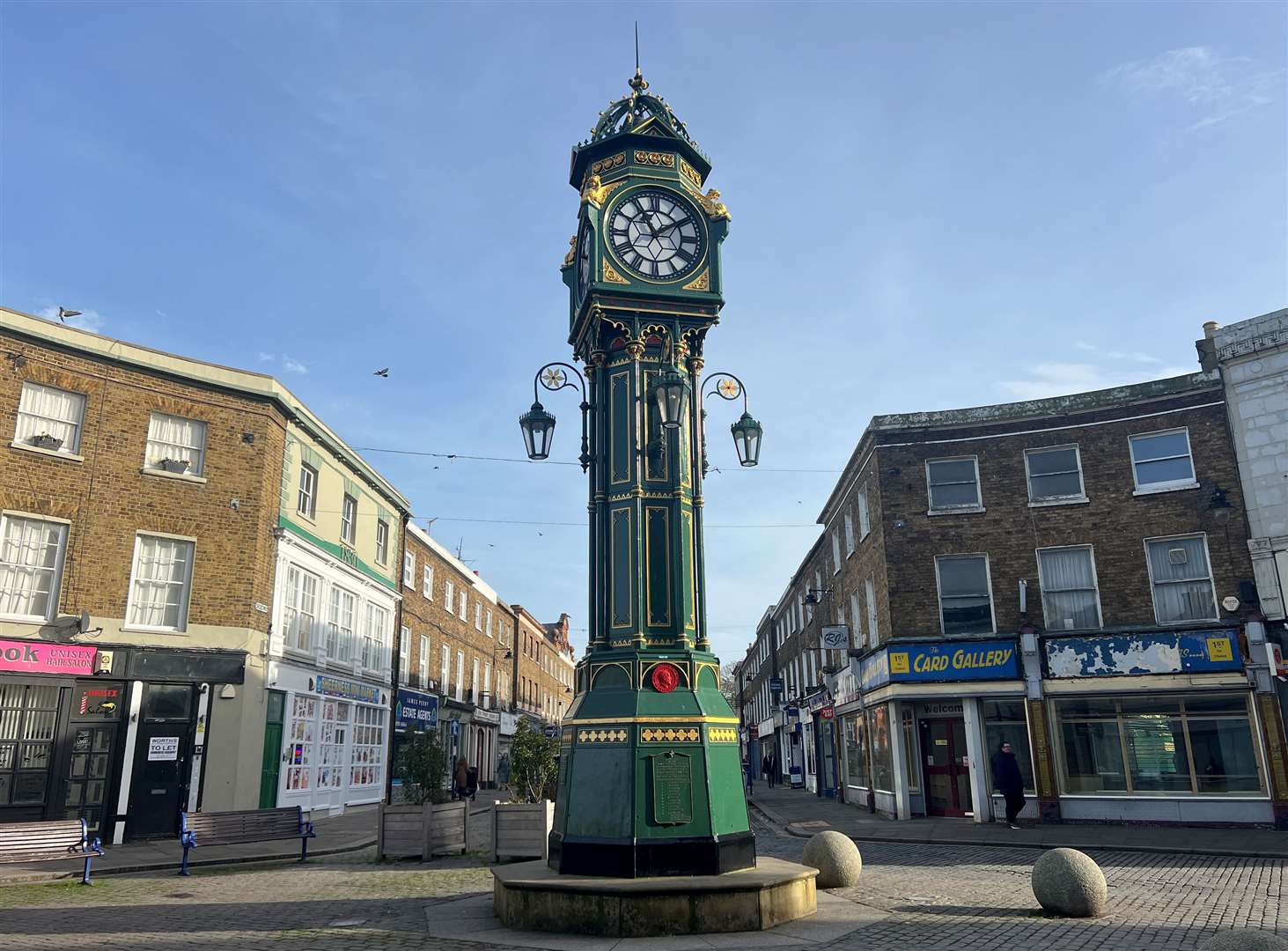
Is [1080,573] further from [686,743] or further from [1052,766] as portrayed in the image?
[686,743]

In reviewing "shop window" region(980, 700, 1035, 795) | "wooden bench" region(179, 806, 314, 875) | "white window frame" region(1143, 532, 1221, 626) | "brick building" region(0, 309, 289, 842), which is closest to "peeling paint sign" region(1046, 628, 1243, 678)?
"white window frame" region(1143, 532, 1221, 626)

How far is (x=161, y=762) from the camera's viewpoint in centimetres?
1883

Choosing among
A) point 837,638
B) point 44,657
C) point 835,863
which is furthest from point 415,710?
point 835,863

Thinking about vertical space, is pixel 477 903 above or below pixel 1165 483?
below

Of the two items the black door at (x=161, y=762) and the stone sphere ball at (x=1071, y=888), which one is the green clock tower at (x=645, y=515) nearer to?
the stone sphere ball at (x=1071, y=888)

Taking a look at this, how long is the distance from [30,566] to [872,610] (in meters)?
19.4

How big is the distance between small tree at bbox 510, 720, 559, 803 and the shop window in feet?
36.3

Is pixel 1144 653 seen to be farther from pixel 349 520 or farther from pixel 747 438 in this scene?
pixel 349 520

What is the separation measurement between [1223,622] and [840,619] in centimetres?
1185

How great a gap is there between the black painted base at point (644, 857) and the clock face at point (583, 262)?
21.2 ft

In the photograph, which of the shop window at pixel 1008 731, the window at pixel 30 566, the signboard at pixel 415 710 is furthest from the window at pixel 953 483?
the window at pixel 30 566

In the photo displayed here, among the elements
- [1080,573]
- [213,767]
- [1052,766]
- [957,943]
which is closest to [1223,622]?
[1080,573]

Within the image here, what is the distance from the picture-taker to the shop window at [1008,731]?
836 inches

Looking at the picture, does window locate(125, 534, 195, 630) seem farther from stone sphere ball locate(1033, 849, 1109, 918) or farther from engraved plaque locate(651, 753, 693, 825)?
stone sphere ball locate(1033, 849, 1109, 918)
